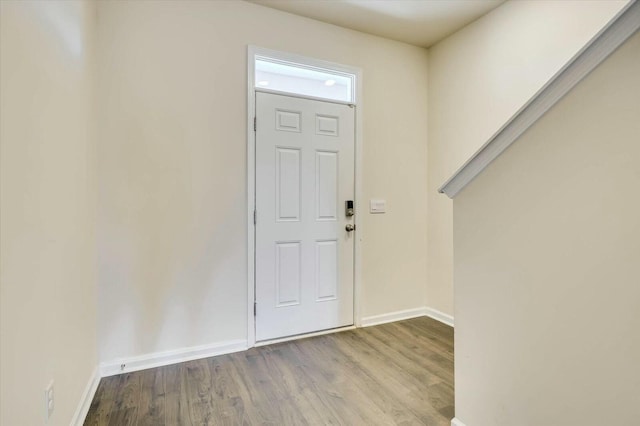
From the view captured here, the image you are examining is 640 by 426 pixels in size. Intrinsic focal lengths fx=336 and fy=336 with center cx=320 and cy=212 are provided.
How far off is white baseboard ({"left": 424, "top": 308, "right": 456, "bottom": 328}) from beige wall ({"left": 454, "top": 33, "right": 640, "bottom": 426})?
1.67 meters

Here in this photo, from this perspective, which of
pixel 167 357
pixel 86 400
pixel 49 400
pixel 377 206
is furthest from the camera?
pixel 377 206

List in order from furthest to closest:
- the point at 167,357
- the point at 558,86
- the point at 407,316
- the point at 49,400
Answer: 1. the point at 407,316
2. the point at 167,357
3. the point at 49,400
4. the point at 558,86

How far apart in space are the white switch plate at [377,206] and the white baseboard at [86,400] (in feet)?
7.98

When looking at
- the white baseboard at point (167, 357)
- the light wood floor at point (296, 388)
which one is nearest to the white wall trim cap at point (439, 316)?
the light wood floor at point (296, 388)

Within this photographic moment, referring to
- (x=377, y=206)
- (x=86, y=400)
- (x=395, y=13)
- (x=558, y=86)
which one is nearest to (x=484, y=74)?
(x=395, y=13)

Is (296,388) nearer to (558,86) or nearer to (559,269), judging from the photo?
(559,269)

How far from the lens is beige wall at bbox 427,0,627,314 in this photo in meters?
2.33

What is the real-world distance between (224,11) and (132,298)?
224 cm

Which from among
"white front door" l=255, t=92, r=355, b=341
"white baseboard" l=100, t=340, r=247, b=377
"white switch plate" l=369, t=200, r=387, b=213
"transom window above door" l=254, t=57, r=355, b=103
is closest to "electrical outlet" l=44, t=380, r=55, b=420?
"white baseboard" l=100, t=340, r=247, b=377

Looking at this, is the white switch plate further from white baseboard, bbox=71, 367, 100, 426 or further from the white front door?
white baseboard, bbox=71, 367, 100, 426

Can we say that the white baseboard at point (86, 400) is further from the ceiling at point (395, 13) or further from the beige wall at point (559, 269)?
the ceiling at point (395, 13)

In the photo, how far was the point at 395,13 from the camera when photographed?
9.35 feet

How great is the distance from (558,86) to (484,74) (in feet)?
6.43

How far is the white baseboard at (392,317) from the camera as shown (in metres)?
3.18
